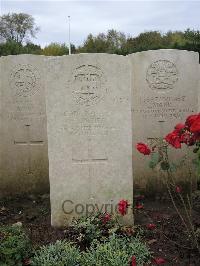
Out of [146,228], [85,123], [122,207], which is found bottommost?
[146,228]

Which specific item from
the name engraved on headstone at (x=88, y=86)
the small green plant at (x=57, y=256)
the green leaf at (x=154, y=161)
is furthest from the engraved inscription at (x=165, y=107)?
the small green plant at (x=57, y=256)

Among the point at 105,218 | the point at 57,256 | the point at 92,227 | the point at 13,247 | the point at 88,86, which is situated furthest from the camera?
the point at 88,86

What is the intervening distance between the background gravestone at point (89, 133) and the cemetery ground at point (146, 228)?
27 centimetres

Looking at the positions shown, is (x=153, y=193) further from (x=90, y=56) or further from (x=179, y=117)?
(x=90, y=56)

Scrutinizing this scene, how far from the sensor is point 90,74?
4.16m

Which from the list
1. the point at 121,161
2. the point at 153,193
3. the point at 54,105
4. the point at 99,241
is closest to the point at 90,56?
the point at 54,105

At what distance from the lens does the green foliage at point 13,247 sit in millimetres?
3178

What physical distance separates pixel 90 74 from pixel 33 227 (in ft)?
5.80

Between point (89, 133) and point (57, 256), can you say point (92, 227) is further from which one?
point (89, 133)

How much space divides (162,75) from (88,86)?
5.58 feet

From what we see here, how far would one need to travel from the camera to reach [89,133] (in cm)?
421

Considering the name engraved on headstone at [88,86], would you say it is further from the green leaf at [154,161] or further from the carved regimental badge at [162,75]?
the carved regimental badge at [162,75]

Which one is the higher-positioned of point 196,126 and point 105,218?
point 196,126

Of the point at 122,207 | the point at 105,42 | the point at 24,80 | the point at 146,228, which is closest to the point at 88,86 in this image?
the point at 122,207
